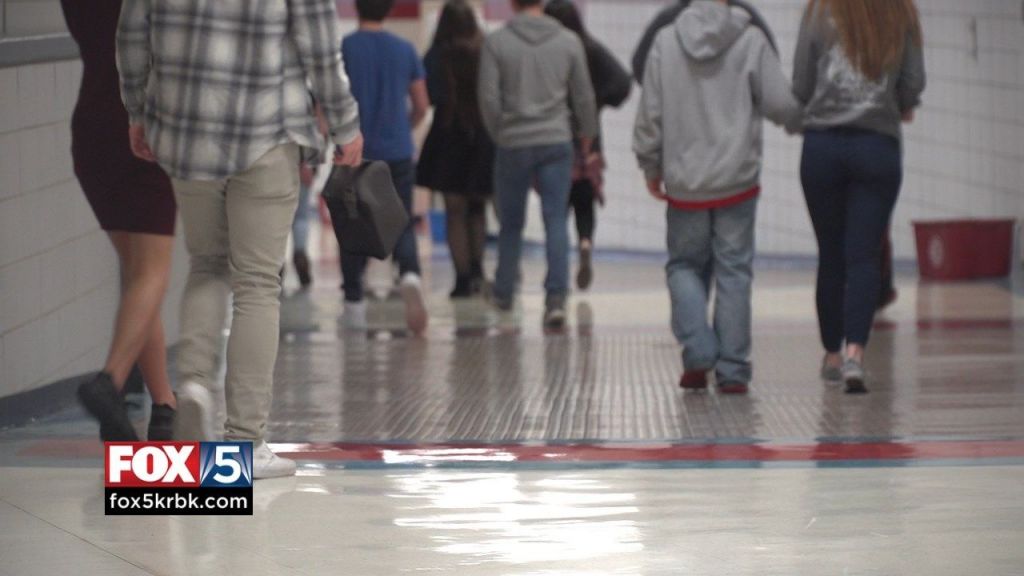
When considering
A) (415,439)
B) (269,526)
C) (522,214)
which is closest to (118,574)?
(269,526)

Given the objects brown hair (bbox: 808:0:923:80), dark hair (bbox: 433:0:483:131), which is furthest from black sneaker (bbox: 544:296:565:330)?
brown hair (bbox: 808:0:923:80)

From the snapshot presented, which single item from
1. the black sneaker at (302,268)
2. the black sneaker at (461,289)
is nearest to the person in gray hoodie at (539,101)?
the black sneaker at (461,289)

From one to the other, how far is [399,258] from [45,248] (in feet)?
10.3

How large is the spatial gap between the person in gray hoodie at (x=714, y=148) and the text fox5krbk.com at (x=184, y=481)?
2617 millimetres

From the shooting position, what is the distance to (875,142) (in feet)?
22.9

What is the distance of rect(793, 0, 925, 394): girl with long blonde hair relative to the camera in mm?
6953

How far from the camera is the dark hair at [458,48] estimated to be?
Result: 10.8 meters

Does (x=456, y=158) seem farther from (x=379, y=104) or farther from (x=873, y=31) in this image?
(x=873, y=31)

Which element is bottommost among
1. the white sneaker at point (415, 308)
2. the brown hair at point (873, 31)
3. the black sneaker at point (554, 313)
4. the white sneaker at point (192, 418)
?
the black sneaker at point (554, 313)

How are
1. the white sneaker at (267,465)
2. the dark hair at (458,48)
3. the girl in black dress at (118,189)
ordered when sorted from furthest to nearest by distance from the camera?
the dark hair at (458,48) < the girl in black dress at (118,189) < the white sneaker at (267,465)

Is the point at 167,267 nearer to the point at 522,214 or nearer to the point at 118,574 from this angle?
the point at 118,574

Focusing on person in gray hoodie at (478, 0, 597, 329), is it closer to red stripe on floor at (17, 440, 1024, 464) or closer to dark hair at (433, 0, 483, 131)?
dark hair at (433, 0, 483, 131)

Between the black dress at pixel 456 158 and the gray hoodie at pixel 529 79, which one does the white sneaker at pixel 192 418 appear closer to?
the gray hoodie at pixel 529 79

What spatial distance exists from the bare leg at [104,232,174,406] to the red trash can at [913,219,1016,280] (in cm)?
698
